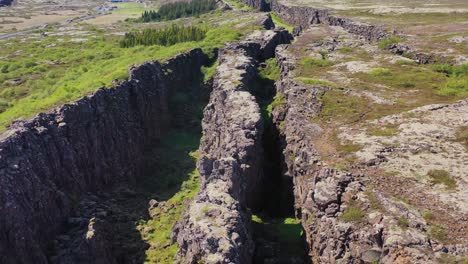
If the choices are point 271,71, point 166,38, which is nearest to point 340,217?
point 271,71

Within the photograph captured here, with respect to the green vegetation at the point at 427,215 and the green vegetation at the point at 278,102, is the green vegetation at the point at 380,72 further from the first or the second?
the green vegetation at the point at 427,215

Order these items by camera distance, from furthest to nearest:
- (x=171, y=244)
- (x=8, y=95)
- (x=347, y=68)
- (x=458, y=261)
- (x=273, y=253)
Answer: (x=8, y=95)
(x=347, y=68)
(x=171, y=244)
(x=273, y=253)
(x=458, y=261)

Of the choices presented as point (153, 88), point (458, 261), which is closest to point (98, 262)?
point (458, 261)

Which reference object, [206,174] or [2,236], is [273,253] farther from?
[2,236]

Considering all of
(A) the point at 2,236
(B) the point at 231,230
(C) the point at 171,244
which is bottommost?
(C) the point at 171,244

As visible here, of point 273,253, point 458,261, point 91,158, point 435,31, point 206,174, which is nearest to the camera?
point 458,261

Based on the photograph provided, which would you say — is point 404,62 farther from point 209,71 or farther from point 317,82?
point 209,71
